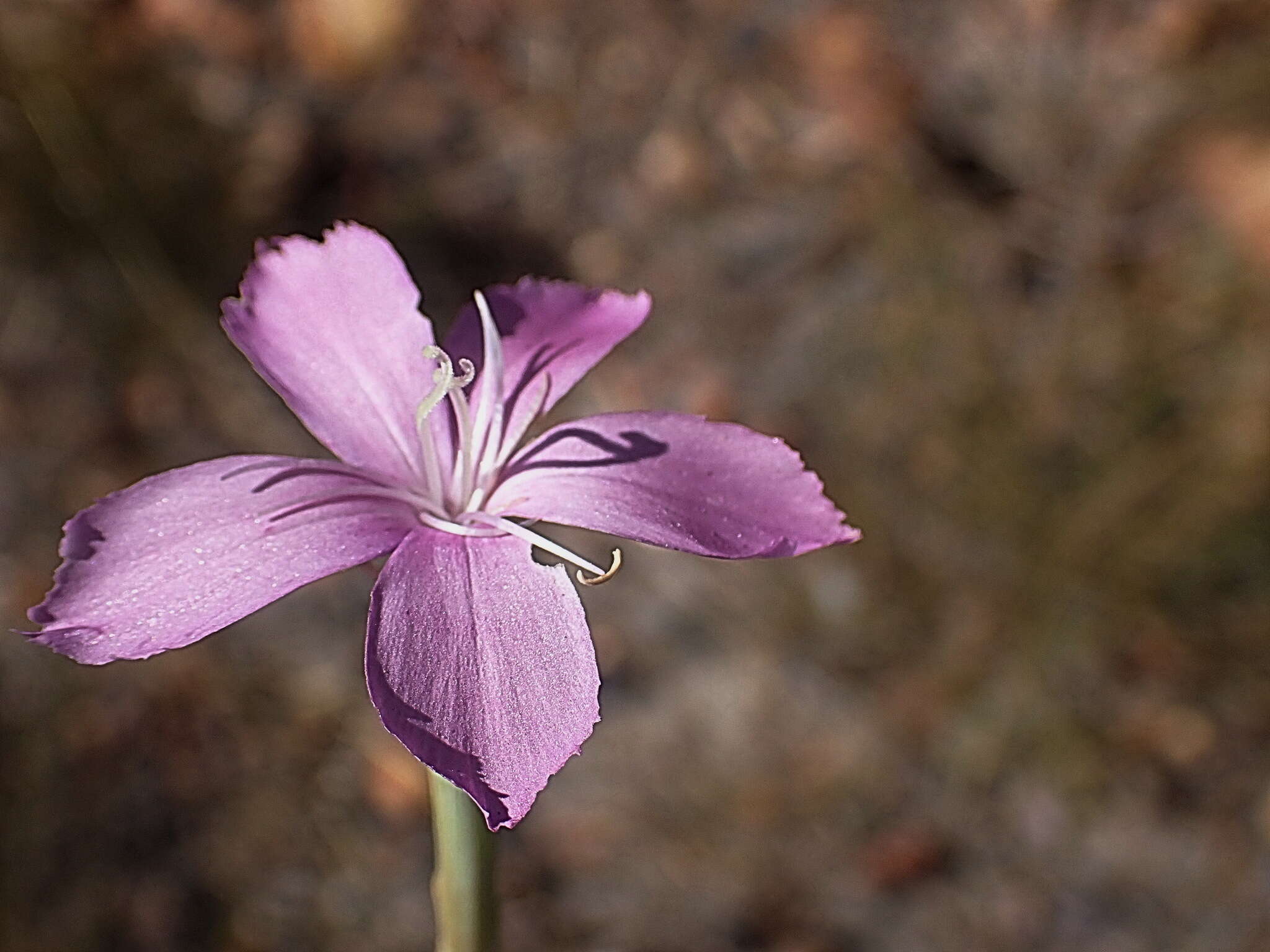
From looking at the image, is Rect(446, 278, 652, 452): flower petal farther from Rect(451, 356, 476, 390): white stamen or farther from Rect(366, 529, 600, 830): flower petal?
Rect(366, 529, 600, 830): flower petal

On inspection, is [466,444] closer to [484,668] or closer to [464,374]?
→ [464,374]

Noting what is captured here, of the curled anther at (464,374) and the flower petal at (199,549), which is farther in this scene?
the curled anther at (464,374)

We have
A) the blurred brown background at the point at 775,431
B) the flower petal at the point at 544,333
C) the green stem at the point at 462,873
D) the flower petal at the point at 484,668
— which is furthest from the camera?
the blurred brown background at the point at 775,431

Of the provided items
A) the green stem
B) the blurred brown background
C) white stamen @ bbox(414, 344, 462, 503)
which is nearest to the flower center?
white stamen @ bbox(414, 344, 462, 503)

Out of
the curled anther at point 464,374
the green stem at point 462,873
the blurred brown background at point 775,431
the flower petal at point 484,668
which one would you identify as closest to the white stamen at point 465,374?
the curled anther at point 464,374

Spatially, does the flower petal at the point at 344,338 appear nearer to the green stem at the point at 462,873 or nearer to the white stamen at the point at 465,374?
the white stamen at the point at 465,374

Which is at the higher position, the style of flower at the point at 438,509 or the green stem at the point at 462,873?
the style of flower at the point at 438,509
